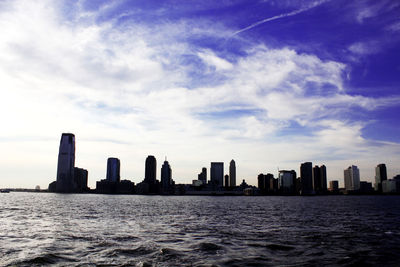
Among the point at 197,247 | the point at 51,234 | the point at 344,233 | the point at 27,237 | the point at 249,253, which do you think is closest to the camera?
the point at 249,253

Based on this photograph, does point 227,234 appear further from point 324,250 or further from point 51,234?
point 51,234

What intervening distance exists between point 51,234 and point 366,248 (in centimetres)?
4295

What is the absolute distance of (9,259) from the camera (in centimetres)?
2962

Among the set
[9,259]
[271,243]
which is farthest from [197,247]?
[9,259]

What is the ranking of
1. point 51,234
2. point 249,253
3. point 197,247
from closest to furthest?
1. point 249,253
2. point 197,247
3. point 51,234

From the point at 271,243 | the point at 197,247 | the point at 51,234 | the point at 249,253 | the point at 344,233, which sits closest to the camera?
the point at 249,253

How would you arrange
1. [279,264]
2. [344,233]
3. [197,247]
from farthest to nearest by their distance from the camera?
[344,233] → [197,247] → [279,264]

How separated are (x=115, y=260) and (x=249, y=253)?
13.9 m

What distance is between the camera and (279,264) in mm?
28750

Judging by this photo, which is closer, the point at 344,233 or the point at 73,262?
the point at 73,262

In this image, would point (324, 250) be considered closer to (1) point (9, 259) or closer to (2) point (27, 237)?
(1) point (9, 259)

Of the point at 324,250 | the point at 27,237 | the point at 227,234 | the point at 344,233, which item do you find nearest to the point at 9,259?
the point at 27,237

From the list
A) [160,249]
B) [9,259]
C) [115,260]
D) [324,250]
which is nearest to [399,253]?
[324,250]

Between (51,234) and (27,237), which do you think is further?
(51,234)
